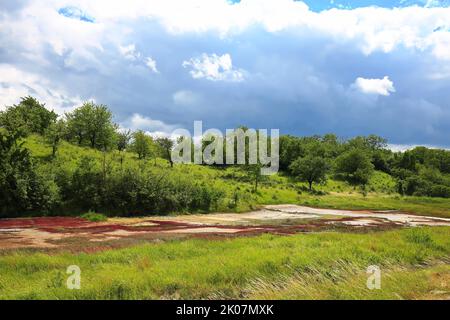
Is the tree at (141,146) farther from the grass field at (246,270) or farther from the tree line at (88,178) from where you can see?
the grass field at (246,270)

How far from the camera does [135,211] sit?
181ft

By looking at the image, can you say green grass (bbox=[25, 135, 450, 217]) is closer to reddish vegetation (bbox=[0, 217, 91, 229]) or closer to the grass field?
reddish vegetation (bbox=[0, 217, 91, 229])

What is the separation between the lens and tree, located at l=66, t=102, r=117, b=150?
94.8 meters

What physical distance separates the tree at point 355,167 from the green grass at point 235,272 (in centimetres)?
10722

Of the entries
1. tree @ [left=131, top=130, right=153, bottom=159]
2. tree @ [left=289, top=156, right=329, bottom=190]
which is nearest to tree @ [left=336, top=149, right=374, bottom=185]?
tree @ [left=289, top=156, right=329, bottom=190]

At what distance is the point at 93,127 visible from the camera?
94.4 m

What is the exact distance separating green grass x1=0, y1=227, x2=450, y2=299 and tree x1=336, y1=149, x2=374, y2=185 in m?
107

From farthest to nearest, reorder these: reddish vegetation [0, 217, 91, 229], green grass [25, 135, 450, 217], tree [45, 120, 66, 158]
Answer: tree [45, 120, 66, 158]
green grass [25, 135, 450, 217]
reddish vegetation [0, 217, 91, 229]

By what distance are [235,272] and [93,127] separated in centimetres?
8591

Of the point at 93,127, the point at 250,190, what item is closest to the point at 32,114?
the point at 93,127

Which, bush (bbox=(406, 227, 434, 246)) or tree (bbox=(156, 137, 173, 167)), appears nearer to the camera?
bush (bbox=(406, 227, 434, 246))

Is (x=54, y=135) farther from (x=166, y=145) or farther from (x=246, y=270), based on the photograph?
(x=246, y=270)
